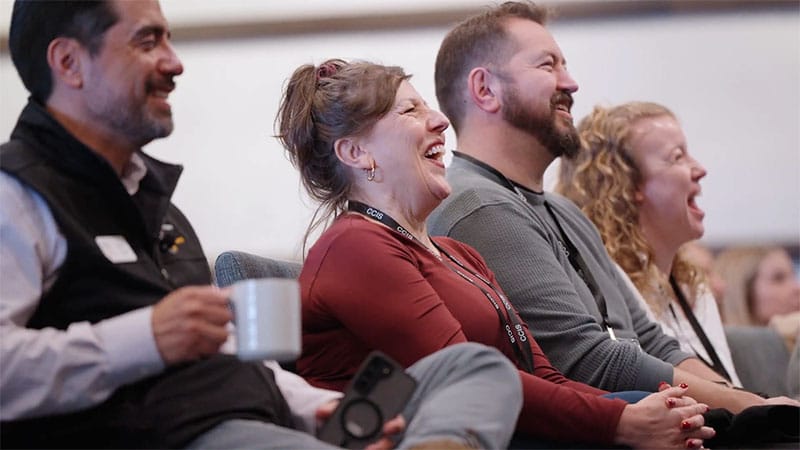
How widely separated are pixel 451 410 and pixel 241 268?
0.80 metres

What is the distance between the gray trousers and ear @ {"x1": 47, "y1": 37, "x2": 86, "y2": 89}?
562 mm

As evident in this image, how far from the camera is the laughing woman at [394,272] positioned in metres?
2.04

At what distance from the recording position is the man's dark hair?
176 cm

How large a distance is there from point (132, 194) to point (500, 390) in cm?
63

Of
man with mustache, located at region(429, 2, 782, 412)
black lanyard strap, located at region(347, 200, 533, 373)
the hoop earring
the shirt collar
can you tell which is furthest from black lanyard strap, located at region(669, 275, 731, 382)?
the shirt collar

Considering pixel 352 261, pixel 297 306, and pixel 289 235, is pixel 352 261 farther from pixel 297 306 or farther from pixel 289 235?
pixel 289 235

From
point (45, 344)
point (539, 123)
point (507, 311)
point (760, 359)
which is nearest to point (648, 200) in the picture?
point (760, 359)

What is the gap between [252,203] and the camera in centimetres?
536

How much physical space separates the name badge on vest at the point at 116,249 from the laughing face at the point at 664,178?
2081mm

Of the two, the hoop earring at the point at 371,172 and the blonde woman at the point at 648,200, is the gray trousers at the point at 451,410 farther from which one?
the blonde woman at the point at 648,200

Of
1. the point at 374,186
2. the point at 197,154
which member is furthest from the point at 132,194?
the point at 197,154

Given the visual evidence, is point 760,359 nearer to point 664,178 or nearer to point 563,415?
point 664,178

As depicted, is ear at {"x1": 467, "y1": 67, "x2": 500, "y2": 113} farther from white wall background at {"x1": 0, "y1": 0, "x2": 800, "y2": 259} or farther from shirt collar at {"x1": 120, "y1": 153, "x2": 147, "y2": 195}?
white wall background at {"x1": 0, "y1": 0, "x2": 800, "y2": 259}

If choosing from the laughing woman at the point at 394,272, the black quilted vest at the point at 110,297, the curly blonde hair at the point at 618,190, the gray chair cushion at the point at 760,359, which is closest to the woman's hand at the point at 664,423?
the laughing woman at the point at 394,272
